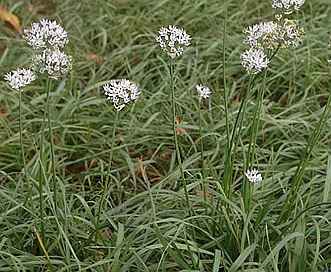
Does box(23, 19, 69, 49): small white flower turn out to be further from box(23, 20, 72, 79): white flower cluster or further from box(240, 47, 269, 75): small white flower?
box(240, 47, 269, 75): small white flower

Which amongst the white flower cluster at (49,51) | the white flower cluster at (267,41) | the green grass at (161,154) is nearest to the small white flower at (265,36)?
the white flower cluster at (267,41)

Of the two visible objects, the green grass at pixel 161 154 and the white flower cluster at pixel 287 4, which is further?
the green grass at pixel 161 154

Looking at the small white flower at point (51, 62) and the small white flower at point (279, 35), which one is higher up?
the small white flower at point (279, 35)

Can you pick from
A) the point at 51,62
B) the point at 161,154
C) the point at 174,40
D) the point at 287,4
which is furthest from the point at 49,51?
the point at 161,154

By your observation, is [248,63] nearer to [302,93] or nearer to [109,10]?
[302,93]

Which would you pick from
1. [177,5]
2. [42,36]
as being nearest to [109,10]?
[177,5]

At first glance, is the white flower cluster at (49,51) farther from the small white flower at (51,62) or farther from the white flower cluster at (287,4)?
the white flower cluster at (287,4)

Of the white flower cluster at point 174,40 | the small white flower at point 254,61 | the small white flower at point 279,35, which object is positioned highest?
the small white flower at point 279,35
